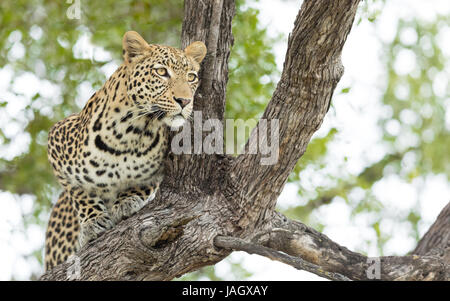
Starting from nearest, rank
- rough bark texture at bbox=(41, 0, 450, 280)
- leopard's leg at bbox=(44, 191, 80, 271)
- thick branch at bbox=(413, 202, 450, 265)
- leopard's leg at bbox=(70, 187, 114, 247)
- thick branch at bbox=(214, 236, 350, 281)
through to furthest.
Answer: thick branch at bbox=(214, 236, 350, 281), rough bark texture at bbox=(41, 0, 450, 280), leopard's leg at bbox=(70, 187, 114, 247), thick branch at bbox=(413, 202, 450, 265), leopard's leg at bbox=(44, 191, 80, 271)

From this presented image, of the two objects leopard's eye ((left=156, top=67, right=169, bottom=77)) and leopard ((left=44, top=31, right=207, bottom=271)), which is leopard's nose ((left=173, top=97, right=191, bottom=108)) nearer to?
leopard ((left=44, top=31, right=207, bottom=271))

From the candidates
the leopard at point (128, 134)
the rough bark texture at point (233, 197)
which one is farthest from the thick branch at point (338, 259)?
the leopard at point (128, 134)

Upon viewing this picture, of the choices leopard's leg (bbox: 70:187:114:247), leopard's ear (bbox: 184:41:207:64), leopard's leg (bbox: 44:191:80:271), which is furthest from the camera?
leopard's leg (bbox: 44:191:80:271)

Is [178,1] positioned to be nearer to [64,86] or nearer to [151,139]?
[64,86]

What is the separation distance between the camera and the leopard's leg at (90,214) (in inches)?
230

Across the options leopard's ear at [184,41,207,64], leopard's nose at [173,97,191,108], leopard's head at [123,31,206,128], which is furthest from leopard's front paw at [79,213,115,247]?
leopard's ear at [184,41,207,64]

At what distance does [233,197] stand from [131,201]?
1.09 m

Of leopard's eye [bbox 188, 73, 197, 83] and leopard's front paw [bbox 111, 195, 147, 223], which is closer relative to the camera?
leopard's eye [bbox 188, 73, 197, 83]

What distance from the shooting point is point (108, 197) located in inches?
243

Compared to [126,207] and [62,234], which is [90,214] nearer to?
[126,207]

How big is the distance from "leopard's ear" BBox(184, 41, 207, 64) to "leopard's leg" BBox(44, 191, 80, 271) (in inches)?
79.9

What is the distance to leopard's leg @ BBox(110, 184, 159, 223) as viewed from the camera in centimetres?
582
